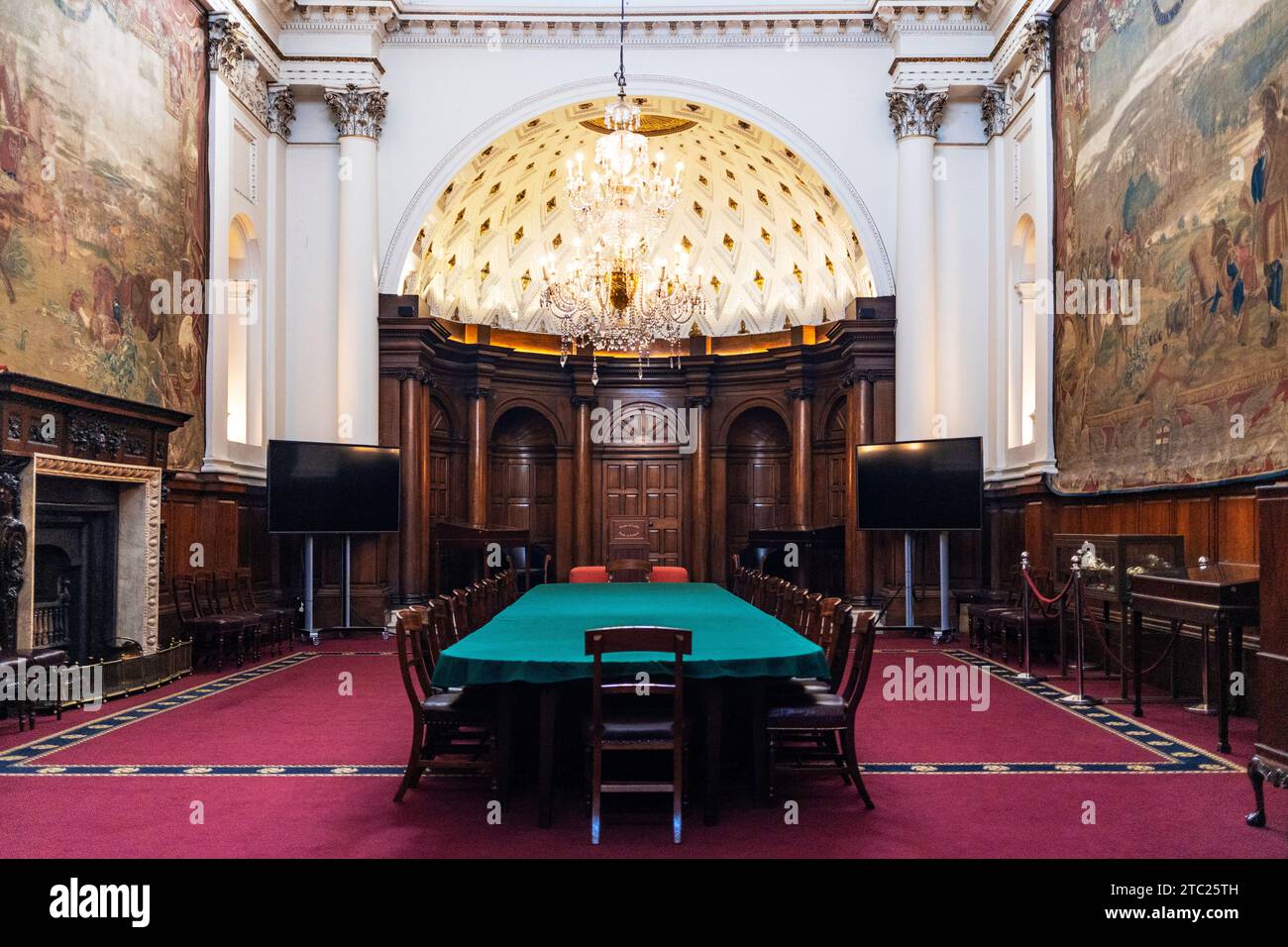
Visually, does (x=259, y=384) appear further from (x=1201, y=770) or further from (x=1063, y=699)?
(x=1201, y=770)

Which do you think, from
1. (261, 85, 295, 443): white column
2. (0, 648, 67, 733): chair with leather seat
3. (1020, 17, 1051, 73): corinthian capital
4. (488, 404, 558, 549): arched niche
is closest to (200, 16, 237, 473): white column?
(261, 85, 295, 443): white column

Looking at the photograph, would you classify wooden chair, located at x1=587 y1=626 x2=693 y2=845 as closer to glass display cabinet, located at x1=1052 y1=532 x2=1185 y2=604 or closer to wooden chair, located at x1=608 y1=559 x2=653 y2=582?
glass display cabinet, located at x1=1052 y1=532 x2=1185 y2=604

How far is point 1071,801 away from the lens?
222 inches

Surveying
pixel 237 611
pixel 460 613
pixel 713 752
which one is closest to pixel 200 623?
pixel 237 611

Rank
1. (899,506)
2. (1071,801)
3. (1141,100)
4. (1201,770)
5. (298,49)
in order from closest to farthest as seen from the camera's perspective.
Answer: (1071,801), (1201,770), (1141,100), (899,506), (298,49)

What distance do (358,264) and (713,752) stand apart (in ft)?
38.2

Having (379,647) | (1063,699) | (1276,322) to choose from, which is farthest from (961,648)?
(379,647)

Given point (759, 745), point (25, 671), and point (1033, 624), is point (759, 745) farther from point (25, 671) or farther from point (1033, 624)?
point (1033, 624)

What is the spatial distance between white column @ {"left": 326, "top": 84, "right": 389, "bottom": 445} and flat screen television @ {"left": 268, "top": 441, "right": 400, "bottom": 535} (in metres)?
1.04

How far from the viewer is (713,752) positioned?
5324 millimetres

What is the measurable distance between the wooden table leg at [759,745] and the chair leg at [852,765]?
0.45 m

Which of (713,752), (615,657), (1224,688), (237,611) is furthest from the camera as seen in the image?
(237,611)

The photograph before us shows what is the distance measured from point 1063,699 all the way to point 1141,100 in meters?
5.65

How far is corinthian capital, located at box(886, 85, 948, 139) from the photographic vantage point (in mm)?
15234
